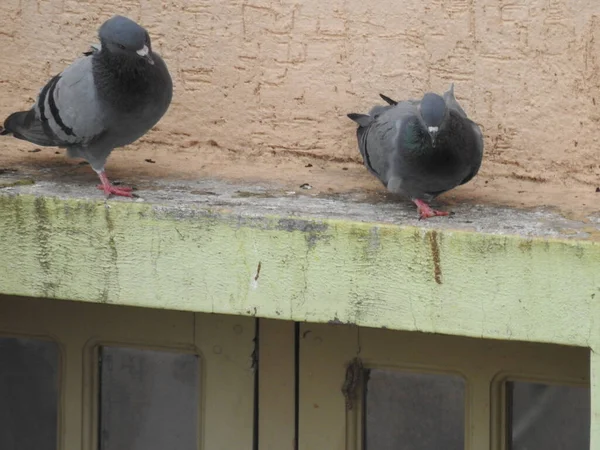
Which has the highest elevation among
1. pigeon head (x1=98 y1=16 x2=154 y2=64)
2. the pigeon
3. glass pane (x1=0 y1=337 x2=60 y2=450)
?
pigeon head (x1=98 y1=16 x2=154 y2=64)

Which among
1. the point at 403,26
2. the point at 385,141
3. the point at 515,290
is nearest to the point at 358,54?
the point at 403,26

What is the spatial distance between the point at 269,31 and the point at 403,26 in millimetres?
520

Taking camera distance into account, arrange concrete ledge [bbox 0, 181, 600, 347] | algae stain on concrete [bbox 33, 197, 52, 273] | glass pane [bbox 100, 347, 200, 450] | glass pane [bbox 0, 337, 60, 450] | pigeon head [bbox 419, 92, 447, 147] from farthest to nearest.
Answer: glass pane [bbox 0, 337, 60, 450] < glass pane [bbox 100, 347, 200, 450] < algae stain on concrete [bbox 33, 197, 52, 273] < pigeon head [bbox 419, 92, 447, 147] < concrete ledge [bbox 0, 181, 600, 347]

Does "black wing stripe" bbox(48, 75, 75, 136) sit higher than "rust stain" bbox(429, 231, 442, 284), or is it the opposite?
"black wing stripe" bbox(48, 75, 75, 136)

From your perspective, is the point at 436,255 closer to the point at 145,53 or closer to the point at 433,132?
the point at 433,132

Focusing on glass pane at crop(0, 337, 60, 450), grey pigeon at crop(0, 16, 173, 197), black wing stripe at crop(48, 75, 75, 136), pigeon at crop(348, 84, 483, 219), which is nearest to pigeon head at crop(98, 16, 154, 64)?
grey pigeon at crop(0, 16, 173, 197)

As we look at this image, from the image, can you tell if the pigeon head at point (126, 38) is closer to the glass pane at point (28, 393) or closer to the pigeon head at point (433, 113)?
the pigeon head at point (433, 113)

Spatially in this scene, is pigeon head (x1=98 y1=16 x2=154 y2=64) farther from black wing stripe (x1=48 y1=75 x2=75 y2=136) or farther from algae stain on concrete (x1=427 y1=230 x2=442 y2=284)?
algae stain on concrete (x1=427 y1=230 x2=442 y2=284)

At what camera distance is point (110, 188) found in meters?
4.33

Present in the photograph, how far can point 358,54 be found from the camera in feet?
15.1

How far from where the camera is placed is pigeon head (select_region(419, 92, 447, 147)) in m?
4.06

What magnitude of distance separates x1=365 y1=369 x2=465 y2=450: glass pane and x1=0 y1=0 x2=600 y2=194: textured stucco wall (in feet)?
2.81

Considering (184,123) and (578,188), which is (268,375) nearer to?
(184,123)

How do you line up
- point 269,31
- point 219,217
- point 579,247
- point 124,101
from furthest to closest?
point 269,31 → point 124,101 → point 219,217 → point 579,247
